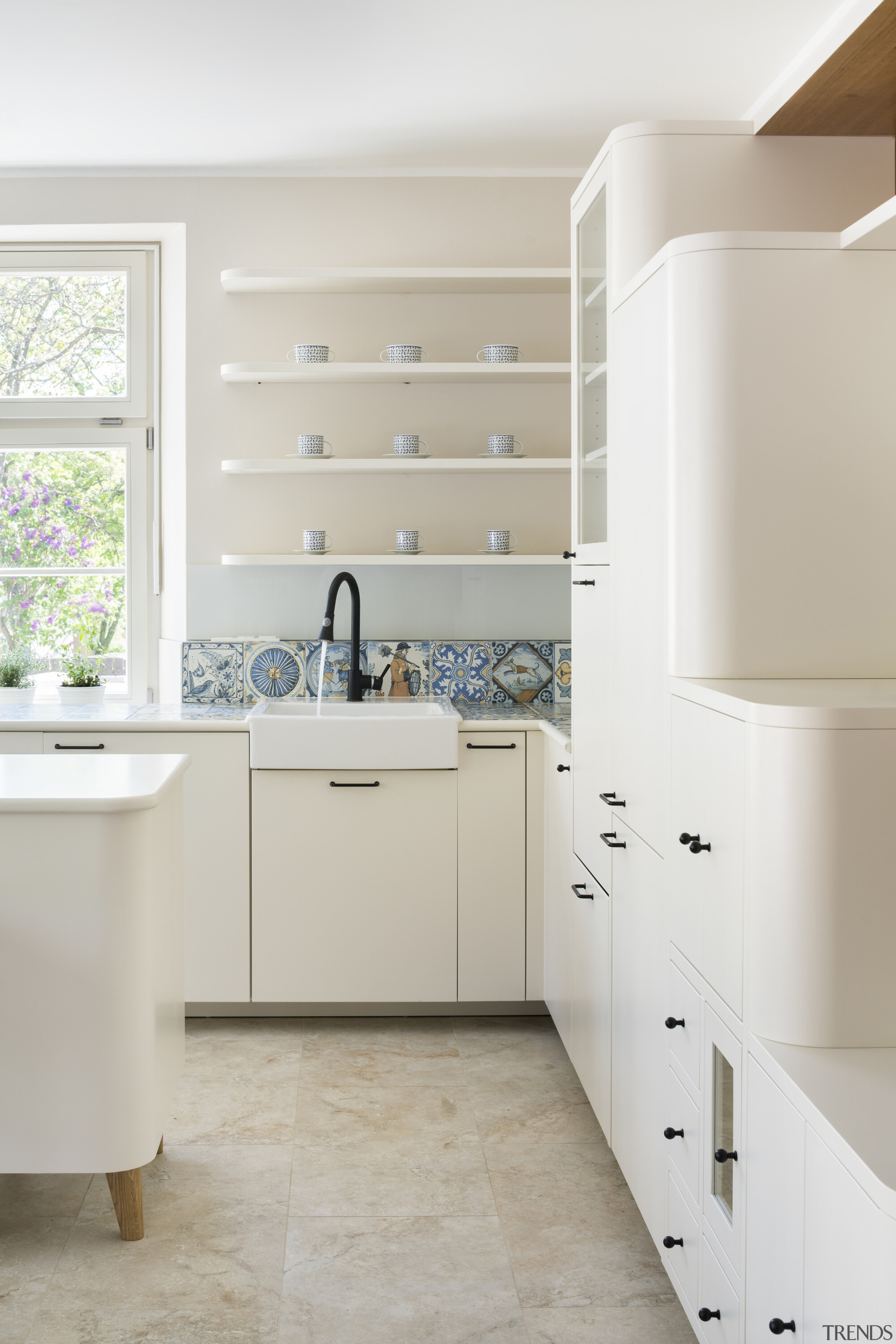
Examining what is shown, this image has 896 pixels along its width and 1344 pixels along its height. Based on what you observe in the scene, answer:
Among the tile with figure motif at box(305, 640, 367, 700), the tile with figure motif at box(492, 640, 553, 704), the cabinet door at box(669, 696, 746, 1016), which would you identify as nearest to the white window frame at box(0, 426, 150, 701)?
the tile with figure motif at box(305, 640, 367, 700)

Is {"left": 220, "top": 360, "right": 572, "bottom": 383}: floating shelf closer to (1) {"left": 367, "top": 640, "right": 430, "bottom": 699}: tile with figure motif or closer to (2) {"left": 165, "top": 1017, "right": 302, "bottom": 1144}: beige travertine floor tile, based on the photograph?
(1) {"left": 367, "top": 640, "right": 430, "bottom": 699}: tile with figure motif

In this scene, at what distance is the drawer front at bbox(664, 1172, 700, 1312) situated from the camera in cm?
159

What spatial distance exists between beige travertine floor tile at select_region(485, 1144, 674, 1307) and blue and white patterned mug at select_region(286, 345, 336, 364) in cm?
237

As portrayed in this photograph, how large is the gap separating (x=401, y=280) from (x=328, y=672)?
1.30 meters

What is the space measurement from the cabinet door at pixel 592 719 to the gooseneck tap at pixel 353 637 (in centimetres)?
92

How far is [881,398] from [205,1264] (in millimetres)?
1958

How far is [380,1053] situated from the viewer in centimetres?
296

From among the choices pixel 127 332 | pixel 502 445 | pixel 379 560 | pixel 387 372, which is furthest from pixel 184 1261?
pixel 127 332

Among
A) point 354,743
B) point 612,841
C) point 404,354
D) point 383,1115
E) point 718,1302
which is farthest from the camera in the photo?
point 404,354

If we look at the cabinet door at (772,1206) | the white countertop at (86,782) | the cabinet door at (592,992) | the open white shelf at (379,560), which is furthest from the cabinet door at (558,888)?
the cabinet door at (772,1206)

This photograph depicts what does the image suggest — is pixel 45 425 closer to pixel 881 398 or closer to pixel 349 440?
pixel 349 440

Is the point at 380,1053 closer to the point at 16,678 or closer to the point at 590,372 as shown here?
the point at 16,678

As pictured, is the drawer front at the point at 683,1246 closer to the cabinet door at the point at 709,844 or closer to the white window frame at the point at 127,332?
the cabinet door at the point at 709,844

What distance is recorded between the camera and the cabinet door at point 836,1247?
3.15 feet
